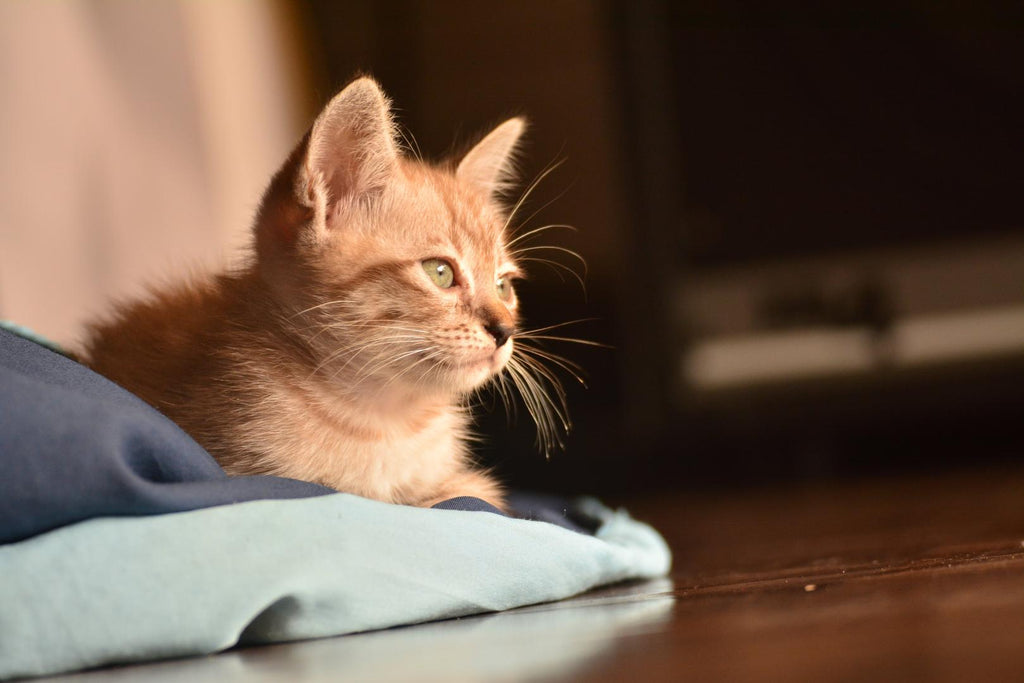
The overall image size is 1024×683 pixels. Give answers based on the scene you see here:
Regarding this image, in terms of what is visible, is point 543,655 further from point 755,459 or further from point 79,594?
point 755,459

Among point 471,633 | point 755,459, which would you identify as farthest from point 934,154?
point 471,633

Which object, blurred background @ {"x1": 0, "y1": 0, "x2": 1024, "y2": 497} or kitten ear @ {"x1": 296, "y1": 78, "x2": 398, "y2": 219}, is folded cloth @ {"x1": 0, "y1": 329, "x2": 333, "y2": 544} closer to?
kitten ear @ {"x1": 296, "y1": 78, "x2": 398, "y2": 219}

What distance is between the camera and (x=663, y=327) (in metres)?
3.07

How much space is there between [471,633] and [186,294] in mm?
776

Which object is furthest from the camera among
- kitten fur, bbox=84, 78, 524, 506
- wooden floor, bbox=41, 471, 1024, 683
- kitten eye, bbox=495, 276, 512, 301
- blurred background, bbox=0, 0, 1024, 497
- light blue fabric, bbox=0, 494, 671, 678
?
blurred background, bbox=0, 0, 1024, 497

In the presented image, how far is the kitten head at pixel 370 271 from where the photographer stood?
3.82 ft

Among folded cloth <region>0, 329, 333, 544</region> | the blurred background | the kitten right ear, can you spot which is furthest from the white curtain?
folded cloth <region>0, 329, 333, 544</region>

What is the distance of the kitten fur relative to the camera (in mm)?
1138

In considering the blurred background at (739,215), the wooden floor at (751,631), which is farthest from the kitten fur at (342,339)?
the blurred background at (739,215)

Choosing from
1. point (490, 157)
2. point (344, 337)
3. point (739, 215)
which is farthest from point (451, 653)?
point (739, 215)

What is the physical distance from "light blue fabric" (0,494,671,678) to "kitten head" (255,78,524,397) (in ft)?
0.81

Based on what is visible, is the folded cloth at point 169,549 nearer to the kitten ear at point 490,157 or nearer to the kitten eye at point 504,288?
the kitten eye at point 504,288

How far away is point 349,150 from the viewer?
1.22m

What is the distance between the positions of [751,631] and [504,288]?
0.70 meters
